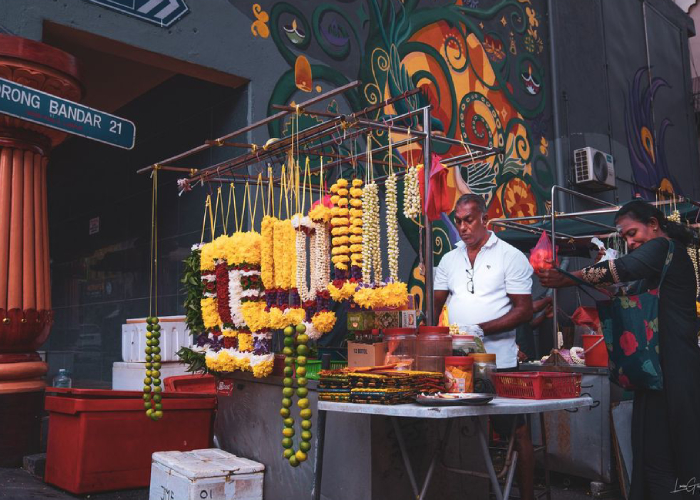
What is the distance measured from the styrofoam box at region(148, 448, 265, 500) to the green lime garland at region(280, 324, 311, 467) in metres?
0.71

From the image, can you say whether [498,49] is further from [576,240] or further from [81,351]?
[81,351]

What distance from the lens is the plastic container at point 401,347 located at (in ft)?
11.1

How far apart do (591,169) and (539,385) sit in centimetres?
792

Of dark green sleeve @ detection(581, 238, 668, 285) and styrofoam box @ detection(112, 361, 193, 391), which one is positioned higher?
dark green sleeve @ detection(581, 238, 668, 285)

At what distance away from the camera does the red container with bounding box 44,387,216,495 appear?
4.25m

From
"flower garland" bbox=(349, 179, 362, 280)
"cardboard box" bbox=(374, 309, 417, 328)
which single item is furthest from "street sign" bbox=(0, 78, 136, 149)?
"cardboard box" bbox=(374, 309, 417, 328)

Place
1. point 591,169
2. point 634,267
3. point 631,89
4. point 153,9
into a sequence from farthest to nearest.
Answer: point 631,89 < point 591,169 < point 153,9 < point 634,267

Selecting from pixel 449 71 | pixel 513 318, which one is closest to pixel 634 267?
pixel 513 318

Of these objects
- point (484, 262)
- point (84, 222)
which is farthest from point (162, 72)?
point (484, 262)

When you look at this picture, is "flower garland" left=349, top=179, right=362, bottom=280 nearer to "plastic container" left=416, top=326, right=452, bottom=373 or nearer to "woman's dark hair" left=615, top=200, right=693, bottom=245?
"plastic container" left=416, top=326, right=452, bottom=373

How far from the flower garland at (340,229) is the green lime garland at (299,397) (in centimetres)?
57

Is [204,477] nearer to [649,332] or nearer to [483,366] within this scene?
[483,366]

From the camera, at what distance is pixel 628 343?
334 cm

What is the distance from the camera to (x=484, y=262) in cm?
405
